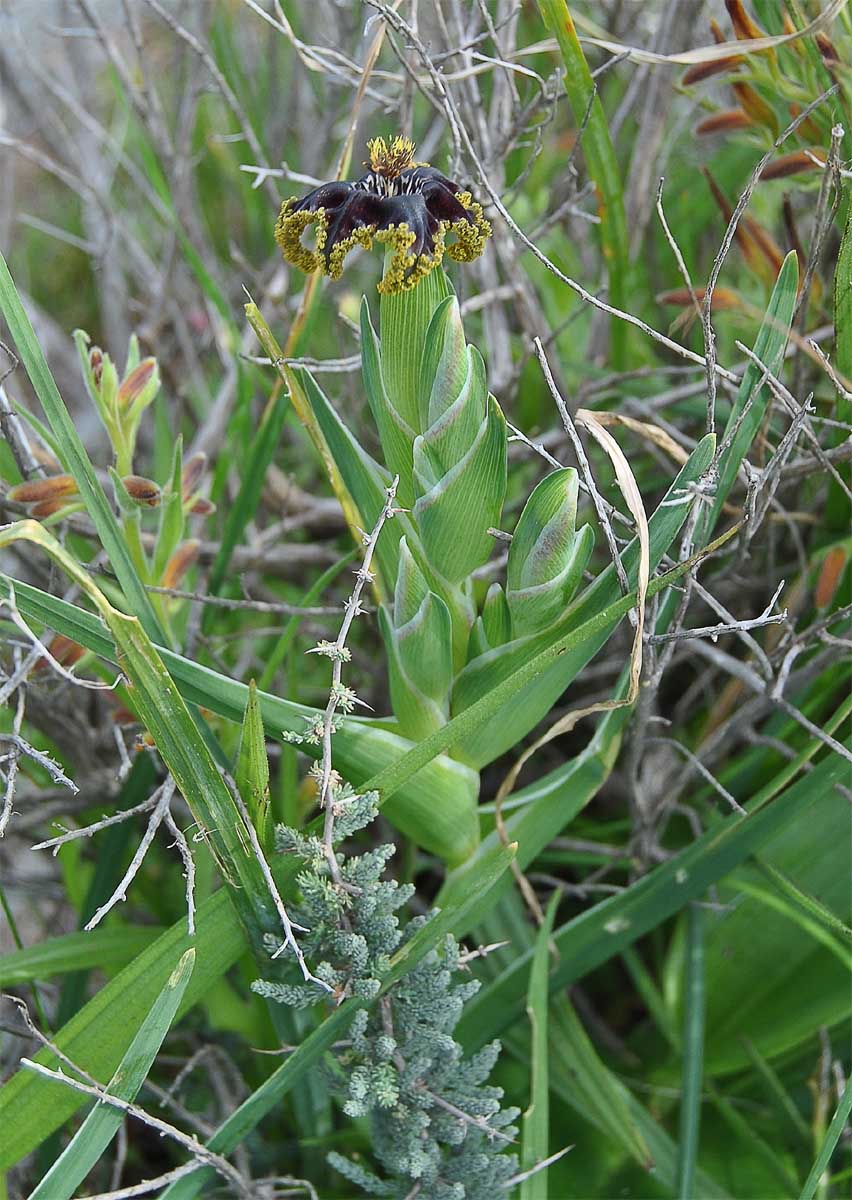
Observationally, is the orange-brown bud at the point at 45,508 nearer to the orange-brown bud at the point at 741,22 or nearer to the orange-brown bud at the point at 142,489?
the orange-brown bud at the point at 142,489

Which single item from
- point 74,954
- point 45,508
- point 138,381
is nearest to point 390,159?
point 138,381

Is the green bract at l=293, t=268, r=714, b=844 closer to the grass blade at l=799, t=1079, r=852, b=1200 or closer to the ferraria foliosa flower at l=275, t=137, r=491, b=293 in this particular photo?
the ferraria foliosa flower at l=275, t=137, r=491, b=293

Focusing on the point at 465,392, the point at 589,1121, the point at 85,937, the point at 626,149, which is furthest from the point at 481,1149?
the point at 626,149

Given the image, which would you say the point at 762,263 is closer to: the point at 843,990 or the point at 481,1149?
the point at 843,990

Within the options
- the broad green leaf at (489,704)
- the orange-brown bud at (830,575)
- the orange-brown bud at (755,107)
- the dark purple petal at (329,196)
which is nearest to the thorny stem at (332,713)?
the broad green leaf at (489,704)

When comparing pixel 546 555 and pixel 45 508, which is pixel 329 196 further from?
pixel 45 508
